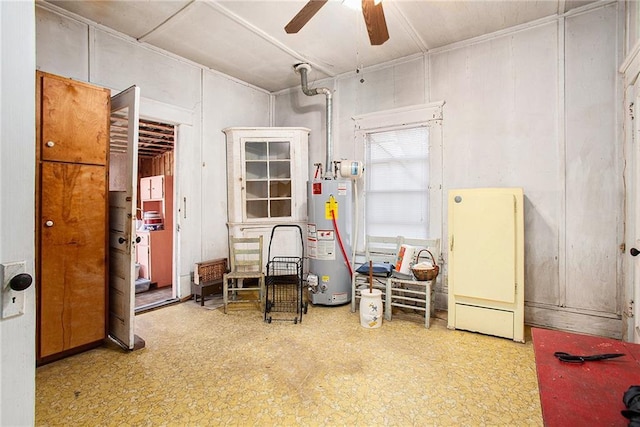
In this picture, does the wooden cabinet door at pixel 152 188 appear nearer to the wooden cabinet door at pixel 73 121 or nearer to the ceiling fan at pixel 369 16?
the wooden cabinet door at pixel 73 121

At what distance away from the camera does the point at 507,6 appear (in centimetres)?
295

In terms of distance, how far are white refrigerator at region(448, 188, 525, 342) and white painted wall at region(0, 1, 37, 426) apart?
3095 millimetres

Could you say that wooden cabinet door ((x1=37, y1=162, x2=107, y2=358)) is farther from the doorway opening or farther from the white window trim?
the white window trim

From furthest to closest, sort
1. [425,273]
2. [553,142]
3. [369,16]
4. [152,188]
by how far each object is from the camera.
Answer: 1. [152,188]
2. [425,273]
3. [553,142]
4. [369,16]

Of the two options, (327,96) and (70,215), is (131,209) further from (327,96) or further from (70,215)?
(327,96)

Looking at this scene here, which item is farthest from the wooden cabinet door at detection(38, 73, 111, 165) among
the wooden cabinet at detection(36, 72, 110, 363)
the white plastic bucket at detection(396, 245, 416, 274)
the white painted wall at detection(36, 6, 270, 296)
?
the white plastic bucket at detection(396, 245, 416, 274)

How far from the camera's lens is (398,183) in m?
4.01

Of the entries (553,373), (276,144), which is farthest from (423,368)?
(276,144)

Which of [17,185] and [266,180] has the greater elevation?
[266,180]

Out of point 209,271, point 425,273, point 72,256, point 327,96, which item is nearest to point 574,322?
point 425,273

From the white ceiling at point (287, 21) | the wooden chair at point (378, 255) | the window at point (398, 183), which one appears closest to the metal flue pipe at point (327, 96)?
the white ceiling at point (287, 21)

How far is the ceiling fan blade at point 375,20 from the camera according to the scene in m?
2.04

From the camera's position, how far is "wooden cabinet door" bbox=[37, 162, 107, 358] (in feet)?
7.84

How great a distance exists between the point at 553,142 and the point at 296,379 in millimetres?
3229
